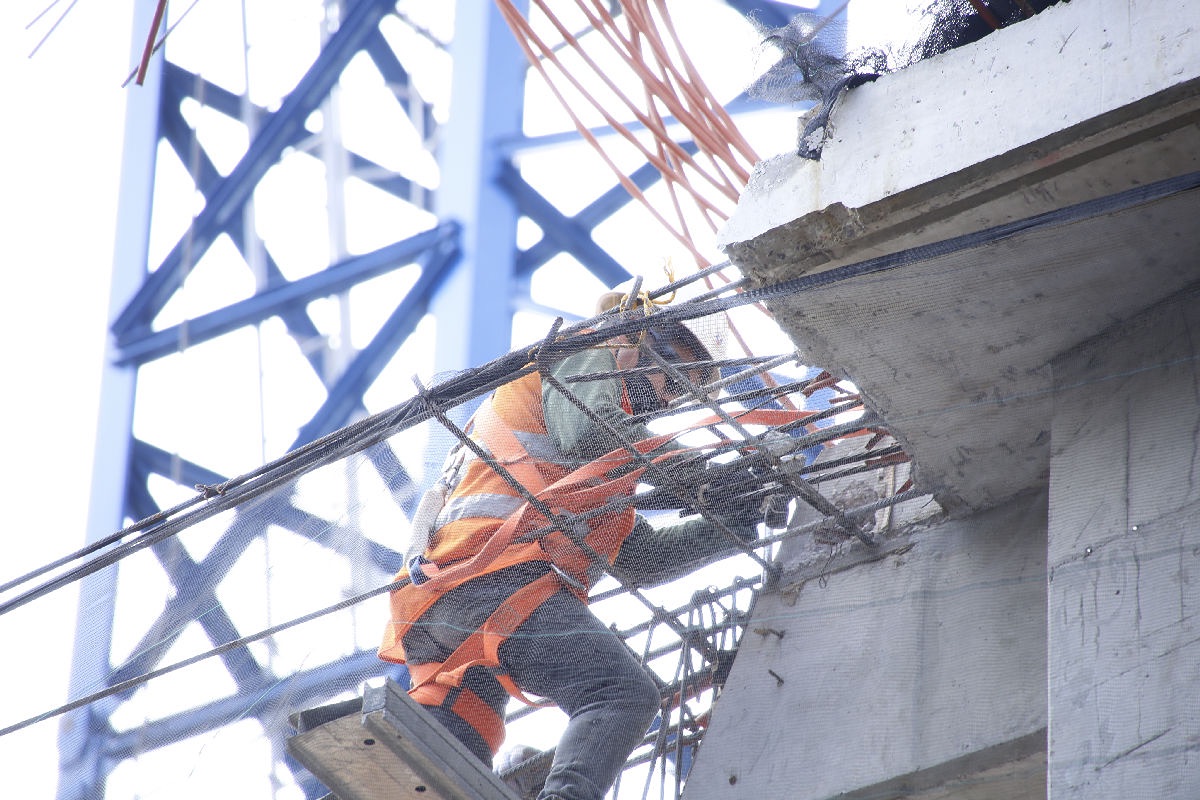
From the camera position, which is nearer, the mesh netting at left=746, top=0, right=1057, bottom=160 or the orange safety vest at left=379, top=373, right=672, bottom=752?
the mesh netting at left=746, top=0, right=1057, bottom=160

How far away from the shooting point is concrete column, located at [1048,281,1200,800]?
11.6ft

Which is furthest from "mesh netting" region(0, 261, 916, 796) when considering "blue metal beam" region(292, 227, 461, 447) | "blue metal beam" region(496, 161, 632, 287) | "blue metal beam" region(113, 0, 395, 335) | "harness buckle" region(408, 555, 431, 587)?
"blue metal beam" region(113, 0, 395, 335)

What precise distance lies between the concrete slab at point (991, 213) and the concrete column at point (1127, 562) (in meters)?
0.17

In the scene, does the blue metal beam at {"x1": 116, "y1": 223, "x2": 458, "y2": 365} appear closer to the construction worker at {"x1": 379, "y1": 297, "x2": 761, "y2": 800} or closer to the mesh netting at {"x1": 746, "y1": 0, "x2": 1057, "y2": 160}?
the construction worker at {"x1": 379, "y1": 297, "x2": 761, "y2": 800}

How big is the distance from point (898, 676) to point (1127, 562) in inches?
53.9

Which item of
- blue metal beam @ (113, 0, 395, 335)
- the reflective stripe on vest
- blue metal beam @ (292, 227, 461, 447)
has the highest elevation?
blue metal beam @ (113, 0, 395, 335)

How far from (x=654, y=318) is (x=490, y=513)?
4.40 feet

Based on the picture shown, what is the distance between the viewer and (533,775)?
20.7ft

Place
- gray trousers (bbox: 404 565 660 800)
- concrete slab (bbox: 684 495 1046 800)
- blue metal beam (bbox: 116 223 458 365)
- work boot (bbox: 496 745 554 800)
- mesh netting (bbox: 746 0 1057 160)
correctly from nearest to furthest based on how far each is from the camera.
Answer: mesh netting (bbox: 746 0 1057 160), concrete slab (bbox: 684 495 1046 800), gray trousers (bbox: 404 565 660 800), work boot (bbox: 496 745 554 800), blue metal beam (bbox: 116 223 458 365)

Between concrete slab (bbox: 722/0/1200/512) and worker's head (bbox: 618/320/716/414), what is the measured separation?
0.78m

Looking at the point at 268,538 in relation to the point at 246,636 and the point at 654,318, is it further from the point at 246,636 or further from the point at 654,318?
the point at 654,318

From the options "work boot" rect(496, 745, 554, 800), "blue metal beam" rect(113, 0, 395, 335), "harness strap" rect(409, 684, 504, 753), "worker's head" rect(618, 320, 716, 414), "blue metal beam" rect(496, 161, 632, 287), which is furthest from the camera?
"blue metal beam" rect(113, 0, 395, 335)

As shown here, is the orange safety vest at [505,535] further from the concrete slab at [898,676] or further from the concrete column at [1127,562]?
the concrete column at [1127,562]

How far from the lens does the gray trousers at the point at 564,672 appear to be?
4.98 meters
